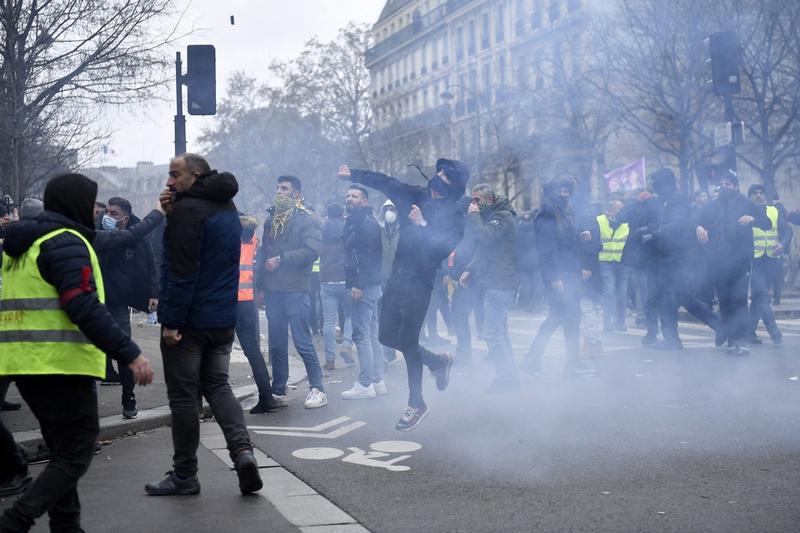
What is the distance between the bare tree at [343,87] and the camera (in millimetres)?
48844

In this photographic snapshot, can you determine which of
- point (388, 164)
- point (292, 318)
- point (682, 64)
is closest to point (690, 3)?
point (682, 64)

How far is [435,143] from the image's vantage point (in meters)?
17.0

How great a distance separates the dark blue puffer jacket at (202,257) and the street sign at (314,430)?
1.74 metres

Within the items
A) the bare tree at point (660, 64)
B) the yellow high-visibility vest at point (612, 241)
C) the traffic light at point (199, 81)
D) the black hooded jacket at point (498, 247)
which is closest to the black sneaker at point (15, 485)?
the black hooded jacket at point (498, 247)

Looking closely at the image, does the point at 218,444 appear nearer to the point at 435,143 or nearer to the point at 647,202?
the point at 647,202

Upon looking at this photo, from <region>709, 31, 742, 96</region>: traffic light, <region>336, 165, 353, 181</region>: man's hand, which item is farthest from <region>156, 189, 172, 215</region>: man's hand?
<region>709, 31, 742, 96</region>: traffic light

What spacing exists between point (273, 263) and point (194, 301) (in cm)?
292

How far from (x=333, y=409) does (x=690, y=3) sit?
800cm

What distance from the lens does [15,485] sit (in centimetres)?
520

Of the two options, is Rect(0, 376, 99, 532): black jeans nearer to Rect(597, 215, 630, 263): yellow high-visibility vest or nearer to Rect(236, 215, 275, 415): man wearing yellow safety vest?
Rect(236, 215, 275, 415): man wearing yellow safety vest

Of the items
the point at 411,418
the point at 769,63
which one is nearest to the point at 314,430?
the point at 411,418

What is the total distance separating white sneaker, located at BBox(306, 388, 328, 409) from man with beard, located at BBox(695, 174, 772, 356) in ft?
15.1

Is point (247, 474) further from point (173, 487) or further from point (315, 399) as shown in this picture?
point (315, 399)

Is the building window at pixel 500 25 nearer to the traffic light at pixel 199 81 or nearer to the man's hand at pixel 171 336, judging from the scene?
the traffic light at pixel 199 81
